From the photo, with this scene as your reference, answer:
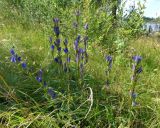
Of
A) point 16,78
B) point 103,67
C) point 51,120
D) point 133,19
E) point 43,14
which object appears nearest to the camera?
point 51,120

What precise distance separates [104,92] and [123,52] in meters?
2.10

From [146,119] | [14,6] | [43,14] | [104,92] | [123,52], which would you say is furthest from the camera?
[14,6]

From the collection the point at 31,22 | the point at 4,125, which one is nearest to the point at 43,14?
the point at 31,22

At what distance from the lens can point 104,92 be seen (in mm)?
3432

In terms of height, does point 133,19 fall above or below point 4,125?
above

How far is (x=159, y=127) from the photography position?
2973 mm

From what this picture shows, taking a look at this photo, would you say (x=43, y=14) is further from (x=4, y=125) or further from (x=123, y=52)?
(x=4, y=125)

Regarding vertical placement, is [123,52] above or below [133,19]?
below

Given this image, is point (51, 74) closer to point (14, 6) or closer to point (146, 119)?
point (146, 119)

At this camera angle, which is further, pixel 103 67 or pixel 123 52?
pixel 123 52

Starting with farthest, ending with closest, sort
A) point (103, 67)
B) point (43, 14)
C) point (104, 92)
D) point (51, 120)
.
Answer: point (43, 14) → point (103, 67) → point (104, 92) → point (51, 120)

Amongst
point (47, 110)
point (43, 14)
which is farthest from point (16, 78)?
point (43, 14)

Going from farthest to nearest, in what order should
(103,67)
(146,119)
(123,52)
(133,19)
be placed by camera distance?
(133,19) < (123,52) < (103,67) < (146,119)

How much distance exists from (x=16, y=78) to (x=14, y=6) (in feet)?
19.6
